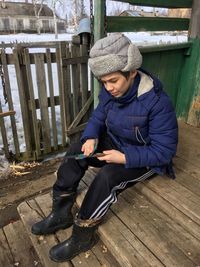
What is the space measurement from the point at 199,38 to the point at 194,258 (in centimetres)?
234

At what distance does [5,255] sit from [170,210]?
1246 mm

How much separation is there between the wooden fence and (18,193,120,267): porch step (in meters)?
1.88

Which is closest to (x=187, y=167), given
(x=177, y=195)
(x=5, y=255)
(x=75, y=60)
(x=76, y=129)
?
(x=177, y=195)

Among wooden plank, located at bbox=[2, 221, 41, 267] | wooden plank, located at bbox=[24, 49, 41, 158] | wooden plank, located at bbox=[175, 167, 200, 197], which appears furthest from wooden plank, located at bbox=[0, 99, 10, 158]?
wooden plank, located at bbox=[175, 167, 200, 197]

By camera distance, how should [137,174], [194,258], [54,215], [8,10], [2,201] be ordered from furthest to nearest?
[8,10], [2,201], [54,215], [137,174], [194,258]

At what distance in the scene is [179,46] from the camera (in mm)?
2854

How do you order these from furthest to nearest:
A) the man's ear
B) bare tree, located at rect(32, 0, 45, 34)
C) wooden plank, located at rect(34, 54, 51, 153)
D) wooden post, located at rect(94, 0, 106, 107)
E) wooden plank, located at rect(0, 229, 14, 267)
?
1. bare tree, located at rect(32, 0, 45, 34)
2. wooden plank, located at rect(34, 54, 51, 153)
3. wooden post, located at rect(94, 0, 106, 107)
4. wooden plank, located at rect(0, 229, 14, 267)
5. the man's ear

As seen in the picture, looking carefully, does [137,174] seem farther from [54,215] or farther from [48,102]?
[48,102]

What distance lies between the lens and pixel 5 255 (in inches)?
75.9

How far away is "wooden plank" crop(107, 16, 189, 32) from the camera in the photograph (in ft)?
7.47

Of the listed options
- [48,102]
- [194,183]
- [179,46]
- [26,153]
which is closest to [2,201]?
[26,153]

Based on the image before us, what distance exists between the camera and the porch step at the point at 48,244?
1.60 metres

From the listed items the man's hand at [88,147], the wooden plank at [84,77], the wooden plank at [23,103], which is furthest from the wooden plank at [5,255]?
the wooden plank at [84,77]

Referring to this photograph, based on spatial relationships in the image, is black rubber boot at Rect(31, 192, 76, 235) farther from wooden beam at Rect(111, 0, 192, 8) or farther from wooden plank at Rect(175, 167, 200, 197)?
wooden beam at Rect(111, 0, 192, 8)
